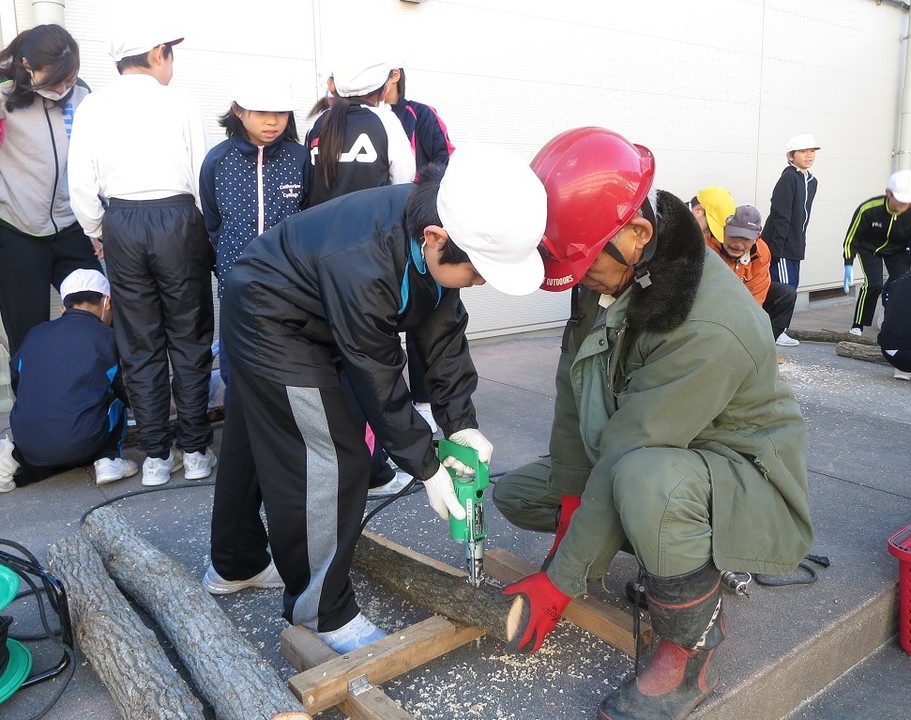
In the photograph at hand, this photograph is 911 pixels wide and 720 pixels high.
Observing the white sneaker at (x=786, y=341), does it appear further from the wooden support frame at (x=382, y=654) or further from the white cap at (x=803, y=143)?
the wooden support frame at (x=382, y=654)

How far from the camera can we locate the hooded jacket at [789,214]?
7461 mm

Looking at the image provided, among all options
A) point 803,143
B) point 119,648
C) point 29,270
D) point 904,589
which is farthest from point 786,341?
point 119,648

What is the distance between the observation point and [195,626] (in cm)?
218

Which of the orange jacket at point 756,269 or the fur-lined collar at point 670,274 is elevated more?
the fur-lined collar at point 670,274

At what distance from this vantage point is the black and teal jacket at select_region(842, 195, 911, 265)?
7074mm

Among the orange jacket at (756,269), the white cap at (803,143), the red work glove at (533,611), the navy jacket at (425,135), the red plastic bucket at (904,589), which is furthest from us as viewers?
the white cap at (803,143)

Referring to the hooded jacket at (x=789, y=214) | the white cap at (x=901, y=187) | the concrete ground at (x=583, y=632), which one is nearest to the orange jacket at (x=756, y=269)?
the concrete ground at (x=583, y=632)

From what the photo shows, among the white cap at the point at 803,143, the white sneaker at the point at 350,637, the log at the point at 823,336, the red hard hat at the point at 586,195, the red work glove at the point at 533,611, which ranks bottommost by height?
the white sneaker at the point at 350,637

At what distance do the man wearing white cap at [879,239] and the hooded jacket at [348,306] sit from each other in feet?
20.2

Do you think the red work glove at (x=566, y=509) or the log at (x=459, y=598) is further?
the red work glove at (x=566, y=509)

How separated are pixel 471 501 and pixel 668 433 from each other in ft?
2.01

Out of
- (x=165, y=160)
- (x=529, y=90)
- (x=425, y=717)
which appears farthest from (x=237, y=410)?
(x=529, y=90)

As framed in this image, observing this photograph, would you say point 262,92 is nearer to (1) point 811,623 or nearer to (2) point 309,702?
(2) point 309,702

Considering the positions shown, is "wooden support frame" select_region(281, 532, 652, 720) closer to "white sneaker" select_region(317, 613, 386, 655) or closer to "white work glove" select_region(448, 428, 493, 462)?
"white sneaker" select_region(317, 613, 386, 655)
